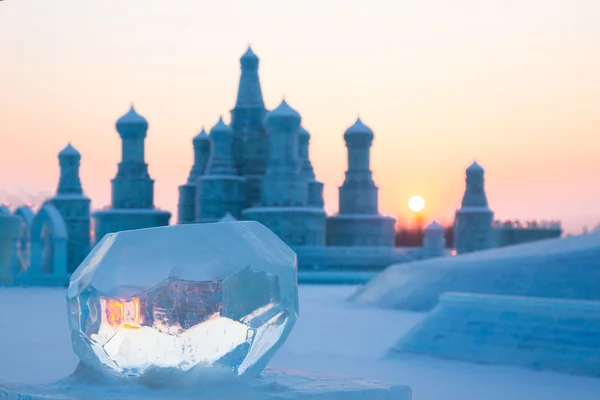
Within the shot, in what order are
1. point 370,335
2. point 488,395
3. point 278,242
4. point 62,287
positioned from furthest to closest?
point 62,287 < point 370,335 < point 488,395 < point 278,242

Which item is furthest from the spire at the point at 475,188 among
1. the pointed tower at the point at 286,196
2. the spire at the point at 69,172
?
the spire at the point at 69,172

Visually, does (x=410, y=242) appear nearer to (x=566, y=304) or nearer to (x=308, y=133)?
(x=308, y=133)

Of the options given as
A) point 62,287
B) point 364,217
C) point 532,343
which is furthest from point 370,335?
point 364,217

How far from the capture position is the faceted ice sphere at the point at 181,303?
550 centimetres

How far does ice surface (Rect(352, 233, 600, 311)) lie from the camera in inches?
625

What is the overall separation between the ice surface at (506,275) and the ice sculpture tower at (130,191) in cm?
1682

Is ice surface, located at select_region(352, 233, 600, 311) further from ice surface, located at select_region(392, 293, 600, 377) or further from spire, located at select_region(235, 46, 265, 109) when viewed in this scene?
spire, located at select_region(235, 46, 265, 109)

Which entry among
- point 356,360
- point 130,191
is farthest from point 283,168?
point 356,360

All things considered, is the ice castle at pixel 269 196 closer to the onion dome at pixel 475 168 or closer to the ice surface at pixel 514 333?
the onion dome at pixel 475 168

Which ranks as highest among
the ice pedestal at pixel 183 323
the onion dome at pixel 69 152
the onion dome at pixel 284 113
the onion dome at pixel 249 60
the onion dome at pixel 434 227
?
the onion dome at pixel 249 60

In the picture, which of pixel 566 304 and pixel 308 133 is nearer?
pixel 566 304

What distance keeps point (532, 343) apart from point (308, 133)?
29.0m

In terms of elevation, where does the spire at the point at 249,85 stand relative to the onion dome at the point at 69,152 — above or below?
above

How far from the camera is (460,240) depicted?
37781mm
